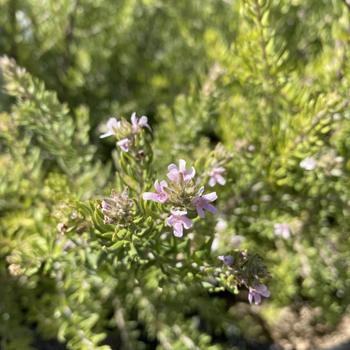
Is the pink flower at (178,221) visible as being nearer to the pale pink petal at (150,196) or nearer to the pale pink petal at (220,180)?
the pale pink petal at (150,196)

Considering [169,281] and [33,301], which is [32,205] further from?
[169,281]

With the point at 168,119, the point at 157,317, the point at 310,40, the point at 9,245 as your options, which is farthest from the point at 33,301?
the point at 310,40

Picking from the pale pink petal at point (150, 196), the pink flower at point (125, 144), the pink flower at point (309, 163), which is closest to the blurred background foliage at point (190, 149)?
the pink flower at point (309, 163)

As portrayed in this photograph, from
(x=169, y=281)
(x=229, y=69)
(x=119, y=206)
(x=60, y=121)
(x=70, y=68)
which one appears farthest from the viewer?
(x=70, y=68)

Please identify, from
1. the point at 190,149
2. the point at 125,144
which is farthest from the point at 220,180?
the point at 190,149

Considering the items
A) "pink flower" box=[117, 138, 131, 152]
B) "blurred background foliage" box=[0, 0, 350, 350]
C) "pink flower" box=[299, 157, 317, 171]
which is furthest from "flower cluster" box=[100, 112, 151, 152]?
"pink flower" box=[299, 157, 317, 171]

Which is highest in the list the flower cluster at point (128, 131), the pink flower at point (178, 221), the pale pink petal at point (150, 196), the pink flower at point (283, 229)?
the pink flower at point (283, 229)

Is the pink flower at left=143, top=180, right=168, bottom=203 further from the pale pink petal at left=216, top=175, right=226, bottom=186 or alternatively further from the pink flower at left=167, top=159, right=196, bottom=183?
Answer: the pale pink petal at left=216, top=175, right=226, bottom=186

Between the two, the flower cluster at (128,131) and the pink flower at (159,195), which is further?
the flower cluster at (128,131)

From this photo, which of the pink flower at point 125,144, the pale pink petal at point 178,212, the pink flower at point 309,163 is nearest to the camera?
the pale pink petal at point 178,212
